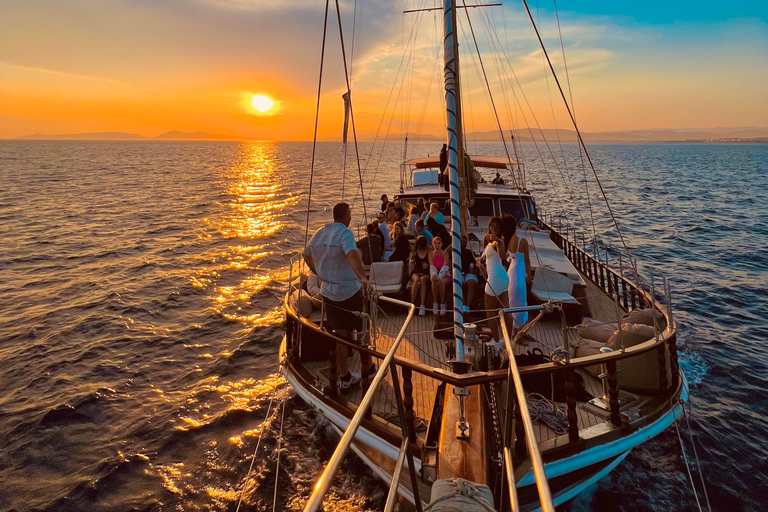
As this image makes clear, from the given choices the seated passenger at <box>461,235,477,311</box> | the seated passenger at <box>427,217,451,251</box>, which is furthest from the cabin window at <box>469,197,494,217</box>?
the seated passenger at <box>461,235,477,311</box>

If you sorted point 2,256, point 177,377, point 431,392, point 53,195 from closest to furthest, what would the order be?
point 431,392 → point 177,377 → point 2,256 → point 53,195

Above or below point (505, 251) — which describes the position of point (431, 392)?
below

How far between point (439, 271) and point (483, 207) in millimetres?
7067

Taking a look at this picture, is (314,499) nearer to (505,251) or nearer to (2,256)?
(505,251)

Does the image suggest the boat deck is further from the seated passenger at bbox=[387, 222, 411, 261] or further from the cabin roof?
the cabin roof

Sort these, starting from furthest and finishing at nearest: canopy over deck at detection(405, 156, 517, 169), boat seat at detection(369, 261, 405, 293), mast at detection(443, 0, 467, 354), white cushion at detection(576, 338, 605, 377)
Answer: canopy over deck at detection(405, 156, 517, 169), boat seat at detection(369, 261, 405, 293), white cushion at detection(576, 338, 605, 377), mast at detection(443, 0, 467, 354)

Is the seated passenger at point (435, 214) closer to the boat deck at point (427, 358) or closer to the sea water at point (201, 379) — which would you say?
the sea water at point (201, 379)

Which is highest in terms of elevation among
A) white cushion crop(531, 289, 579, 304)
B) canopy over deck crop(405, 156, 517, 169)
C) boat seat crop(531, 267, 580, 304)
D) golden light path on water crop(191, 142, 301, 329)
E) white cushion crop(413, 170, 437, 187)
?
canopy over deck crop(405, 156, 517, 169)

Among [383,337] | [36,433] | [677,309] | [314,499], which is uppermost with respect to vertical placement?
[314,499]

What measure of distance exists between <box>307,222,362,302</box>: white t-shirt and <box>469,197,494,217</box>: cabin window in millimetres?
9763

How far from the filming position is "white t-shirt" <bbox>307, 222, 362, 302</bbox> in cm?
487

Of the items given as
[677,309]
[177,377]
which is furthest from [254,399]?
[677,309]

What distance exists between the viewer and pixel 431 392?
5773 mm

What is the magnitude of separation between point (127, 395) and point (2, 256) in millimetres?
14679
